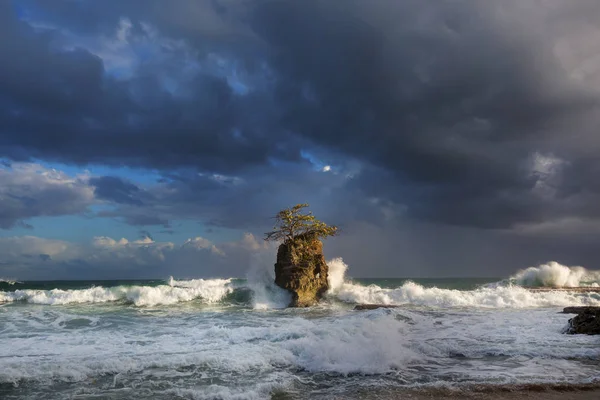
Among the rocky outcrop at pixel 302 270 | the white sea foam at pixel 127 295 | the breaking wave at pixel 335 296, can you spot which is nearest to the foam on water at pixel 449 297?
the breaking wave at pixel 335 296

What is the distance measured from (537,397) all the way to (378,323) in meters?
6.71

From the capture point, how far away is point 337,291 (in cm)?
2925

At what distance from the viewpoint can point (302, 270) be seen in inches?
1033

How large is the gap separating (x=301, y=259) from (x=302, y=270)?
2.32 ft

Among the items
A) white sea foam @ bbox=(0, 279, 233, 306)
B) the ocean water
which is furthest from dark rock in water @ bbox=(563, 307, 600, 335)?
white sea foam @ bbox=(0, 279, 233, 306)

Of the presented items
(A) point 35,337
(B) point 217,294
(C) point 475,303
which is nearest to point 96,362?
(A) point 35,337

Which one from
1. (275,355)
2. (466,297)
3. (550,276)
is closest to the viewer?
(275,355)

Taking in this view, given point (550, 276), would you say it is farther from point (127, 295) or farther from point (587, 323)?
point (127, 295)

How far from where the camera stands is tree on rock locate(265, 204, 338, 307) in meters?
26.0

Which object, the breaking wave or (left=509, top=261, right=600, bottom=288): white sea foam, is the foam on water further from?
(left=509, top=261, right=600, bottom=288): white sea foam

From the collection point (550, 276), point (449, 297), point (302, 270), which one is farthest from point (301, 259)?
point (550, 276)

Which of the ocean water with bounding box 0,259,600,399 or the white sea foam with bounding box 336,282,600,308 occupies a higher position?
the white sea foam with bounding box 336,282,600,308

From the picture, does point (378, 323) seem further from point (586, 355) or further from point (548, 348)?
point (586, 355)

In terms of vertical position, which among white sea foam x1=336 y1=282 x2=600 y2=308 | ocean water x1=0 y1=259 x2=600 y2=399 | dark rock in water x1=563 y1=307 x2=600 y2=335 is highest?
white sea foam x1=336 y1=282 x2=600 y2=308
